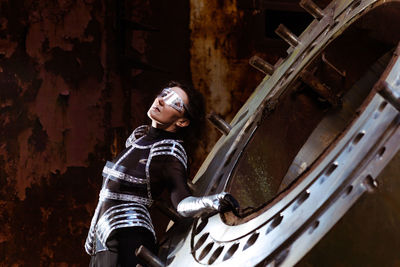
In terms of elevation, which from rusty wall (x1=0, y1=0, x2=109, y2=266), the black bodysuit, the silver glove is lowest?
rusty wall (x1=0, y1=0, x2=109, y2=266)

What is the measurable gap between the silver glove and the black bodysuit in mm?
52

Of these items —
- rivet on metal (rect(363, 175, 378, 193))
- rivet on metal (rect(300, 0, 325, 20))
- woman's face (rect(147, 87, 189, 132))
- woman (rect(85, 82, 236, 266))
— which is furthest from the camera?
rivet on metal (rect(300, 0, 325, 20))

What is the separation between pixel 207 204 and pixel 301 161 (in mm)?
829

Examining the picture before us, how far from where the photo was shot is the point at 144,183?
5.96ft

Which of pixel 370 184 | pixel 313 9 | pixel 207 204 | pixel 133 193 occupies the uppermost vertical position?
pixel 313 9

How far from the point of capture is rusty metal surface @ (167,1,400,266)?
3.90 ft

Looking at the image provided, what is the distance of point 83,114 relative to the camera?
2.78 metres

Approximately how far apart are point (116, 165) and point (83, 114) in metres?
0.98

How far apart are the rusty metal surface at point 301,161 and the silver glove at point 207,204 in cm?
5

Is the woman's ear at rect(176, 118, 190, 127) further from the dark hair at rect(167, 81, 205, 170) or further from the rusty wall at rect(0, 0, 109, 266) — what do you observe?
the rusty wall at rect(0, 0, 109, 266)


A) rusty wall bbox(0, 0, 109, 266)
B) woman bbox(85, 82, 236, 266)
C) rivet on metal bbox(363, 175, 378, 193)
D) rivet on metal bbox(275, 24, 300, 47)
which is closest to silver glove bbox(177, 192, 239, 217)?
woman bbox(85, 82, 236, 266)

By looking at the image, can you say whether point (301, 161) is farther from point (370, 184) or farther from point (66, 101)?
point (370, 184)

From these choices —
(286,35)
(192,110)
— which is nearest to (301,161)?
(286,35)

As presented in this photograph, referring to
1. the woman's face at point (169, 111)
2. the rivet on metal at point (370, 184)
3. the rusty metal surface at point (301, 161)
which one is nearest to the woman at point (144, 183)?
the woman's face at point (169, 111)
